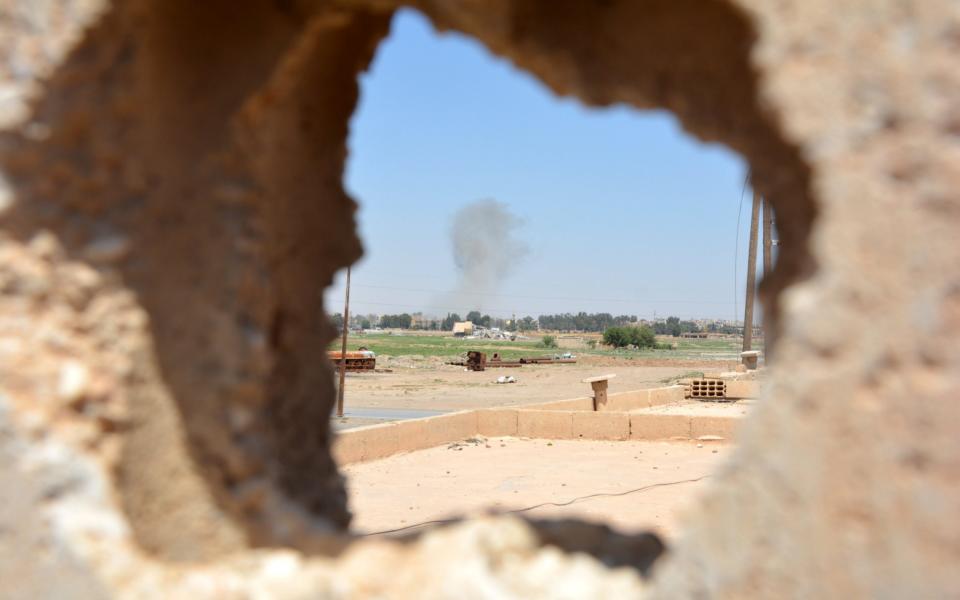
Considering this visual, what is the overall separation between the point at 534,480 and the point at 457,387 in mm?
16699

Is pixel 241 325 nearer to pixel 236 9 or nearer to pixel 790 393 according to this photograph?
pixel 236 9

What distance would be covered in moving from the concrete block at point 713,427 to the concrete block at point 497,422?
2.74 meters

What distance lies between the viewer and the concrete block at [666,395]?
18316 mm

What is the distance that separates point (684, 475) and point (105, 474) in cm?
836

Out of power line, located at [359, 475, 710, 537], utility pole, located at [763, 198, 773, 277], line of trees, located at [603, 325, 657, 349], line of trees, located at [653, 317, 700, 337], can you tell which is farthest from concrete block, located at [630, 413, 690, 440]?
line of trees, located at [653, 317, 700, 337]

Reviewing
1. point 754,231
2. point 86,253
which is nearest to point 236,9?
point 86,253

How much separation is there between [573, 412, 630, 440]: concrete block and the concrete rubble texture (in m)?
9.69

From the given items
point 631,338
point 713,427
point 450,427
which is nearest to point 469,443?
point 450,427

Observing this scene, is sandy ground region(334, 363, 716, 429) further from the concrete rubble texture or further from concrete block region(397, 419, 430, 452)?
the concrete rubble texture

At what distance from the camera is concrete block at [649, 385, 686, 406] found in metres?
18.3

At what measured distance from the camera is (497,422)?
→ 1336 cm

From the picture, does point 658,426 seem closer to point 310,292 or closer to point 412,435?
point 412,435

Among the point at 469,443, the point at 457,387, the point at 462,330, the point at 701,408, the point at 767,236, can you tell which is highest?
the point at 767,236

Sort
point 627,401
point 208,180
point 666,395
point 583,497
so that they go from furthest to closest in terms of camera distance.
A: point 666,395
point 627,401
point 583,497
point 208,180
